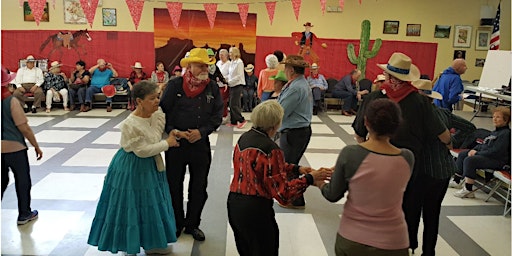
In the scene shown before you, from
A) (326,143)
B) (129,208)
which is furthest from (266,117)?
(326,143)

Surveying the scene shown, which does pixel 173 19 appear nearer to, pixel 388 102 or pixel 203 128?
pixel 203 128

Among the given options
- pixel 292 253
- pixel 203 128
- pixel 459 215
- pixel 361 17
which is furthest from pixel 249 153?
pixel 361 17

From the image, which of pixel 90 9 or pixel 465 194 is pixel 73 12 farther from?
pixel 465 194

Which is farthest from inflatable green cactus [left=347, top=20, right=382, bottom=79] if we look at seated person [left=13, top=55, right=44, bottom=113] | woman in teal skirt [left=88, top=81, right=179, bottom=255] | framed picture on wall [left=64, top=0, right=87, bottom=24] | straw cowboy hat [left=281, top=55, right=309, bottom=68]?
woman in teal skirt [left=88, top=81, right=179, bottom=255]

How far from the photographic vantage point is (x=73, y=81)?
31.6ft

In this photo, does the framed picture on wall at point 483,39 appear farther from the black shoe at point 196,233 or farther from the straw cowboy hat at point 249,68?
the black shoe at point 196,233

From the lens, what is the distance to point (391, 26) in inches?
426

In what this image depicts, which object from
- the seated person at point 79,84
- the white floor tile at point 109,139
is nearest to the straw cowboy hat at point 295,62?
the white floor tile at point 109,139

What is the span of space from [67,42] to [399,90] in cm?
934

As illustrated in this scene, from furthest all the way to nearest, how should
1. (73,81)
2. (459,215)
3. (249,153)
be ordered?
1. (73,81)
2. (459,215)
3. (249,153)

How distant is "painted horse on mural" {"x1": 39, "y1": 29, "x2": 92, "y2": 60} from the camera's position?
1019 cm

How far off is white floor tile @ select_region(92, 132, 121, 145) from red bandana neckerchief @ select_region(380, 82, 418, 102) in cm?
474

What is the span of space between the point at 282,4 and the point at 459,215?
7552 mm

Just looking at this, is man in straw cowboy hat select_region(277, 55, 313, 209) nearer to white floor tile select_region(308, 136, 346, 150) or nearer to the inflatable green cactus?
white floor tile select_region(308, 136, 346, 150)
